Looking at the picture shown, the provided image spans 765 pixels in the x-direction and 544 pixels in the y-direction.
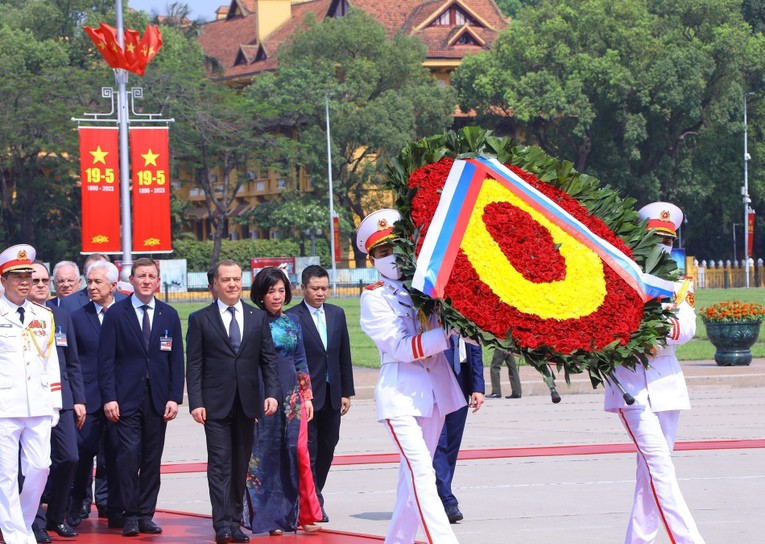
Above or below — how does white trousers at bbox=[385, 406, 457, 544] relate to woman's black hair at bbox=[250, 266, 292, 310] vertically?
below

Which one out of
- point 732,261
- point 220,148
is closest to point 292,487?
point 220,148

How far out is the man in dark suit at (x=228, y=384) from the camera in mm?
8609

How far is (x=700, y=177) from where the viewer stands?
67.8m

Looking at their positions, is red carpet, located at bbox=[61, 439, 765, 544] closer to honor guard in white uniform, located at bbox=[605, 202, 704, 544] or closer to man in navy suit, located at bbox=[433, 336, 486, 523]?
man in navy suit, located at bbox=[433, 336, 486, 523]

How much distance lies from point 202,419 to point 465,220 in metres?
2.67

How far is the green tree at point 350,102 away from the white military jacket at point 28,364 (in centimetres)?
5524

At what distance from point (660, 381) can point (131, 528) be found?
3.72 meters

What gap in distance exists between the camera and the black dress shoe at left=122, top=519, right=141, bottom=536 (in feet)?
29.5

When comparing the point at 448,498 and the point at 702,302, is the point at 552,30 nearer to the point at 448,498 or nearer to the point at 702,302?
the point at 702,302

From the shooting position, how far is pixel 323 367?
9.55 metres

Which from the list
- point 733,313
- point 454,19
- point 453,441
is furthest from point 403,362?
point 454,19

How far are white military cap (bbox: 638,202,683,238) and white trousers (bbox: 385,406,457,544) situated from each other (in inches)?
58.9

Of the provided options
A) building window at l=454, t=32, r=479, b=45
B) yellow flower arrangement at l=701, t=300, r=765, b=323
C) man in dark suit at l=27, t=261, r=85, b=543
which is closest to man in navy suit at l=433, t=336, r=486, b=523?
man in dark suit at l=27, t=261, r=85, b=543

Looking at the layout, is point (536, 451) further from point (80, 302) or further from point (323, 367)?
point (80, 302)
